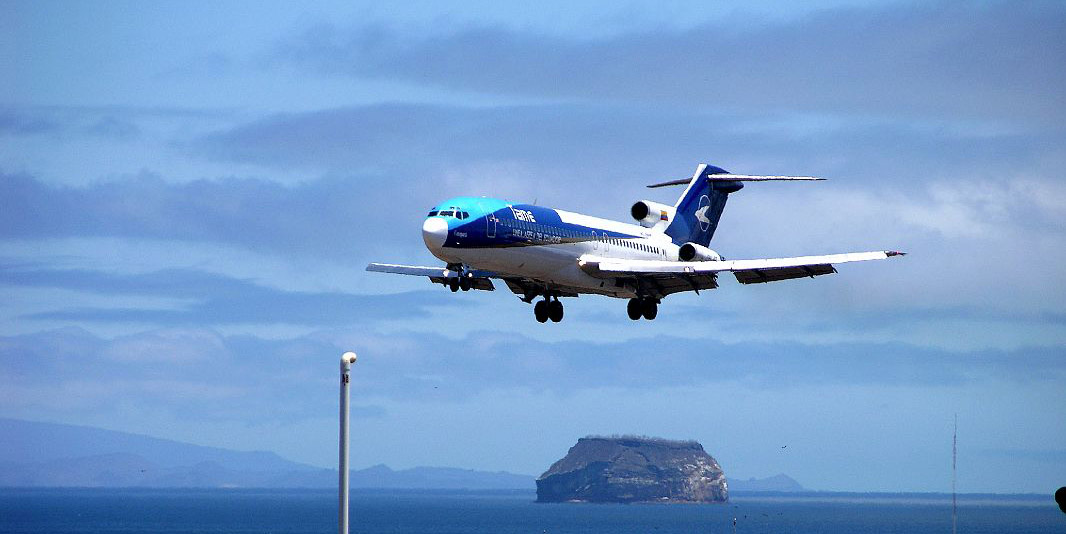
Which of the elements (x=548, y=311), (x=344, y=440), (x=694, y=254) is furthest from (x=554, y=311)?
(x=344, y=440)

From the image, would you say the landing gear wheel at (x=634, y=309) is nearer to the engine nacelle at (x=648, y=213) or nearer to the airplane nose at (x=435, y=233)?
the engine nacelle at (x=648, y=213)

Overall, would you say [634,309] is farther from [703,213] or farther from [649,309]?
[703,213]

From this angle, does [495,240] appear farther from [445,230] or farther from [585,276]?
[585,276]

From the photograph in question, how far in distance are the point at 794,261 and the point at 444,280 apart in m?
15.9

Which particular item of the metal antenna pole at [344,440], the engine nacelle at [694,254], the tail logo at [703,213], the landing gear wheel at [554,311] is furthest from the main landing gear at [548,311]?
the metal antenna pole at [344,440]

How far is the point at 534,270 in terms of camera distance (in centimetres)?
6556

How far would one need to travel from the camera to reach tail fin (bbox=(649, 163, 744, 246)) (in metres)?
79.1

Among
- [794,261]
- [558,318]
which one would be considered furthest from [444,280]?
[794,261]

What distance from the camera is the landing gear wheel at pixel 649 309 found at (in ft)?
234

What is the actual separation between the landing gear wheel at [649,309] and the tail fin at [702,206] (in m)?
7.06

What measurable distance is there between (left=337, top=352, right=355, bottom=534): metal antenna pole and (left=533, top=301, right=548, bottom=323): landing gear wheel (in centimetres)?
3475

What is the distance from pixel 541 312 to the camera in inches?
2776

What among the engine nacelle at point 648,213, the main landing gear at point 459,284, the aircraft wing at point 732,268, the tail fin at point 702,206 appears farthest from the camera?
the tail fin at point 702,206

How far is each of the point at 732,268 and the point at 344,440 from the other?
116 ft
